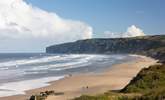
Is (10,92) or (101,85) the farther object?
(101,85)

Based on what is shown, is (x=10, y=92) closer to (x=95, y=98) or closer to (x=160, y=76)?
(x=160, y=76)

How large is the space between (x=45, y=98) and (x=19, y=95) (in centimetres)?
884

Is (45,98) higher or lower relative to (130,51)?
lower

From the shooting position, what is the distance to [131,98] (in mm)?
19656

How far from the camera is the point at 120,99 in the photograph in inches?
790

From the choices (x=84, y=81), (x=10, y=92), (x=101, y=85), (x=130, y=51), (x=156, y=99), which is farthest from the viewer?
(x=130, y=51)

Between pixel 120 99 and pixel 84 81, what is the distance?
28604 mm

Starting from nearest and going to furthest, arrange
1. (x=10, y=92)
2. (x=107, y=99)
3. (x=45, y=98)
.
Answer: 1. (x=107, y=99)
2. (x=45, y=98)
3. (x=10, y=92)

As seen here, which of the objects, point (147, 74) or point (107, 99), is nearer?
point (107, 99)

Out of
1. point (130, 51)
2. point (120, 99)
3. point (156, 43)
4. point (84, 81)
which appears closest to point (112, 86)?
point (84, 81)

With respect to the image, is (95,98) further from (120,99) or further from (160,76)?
A: (160,76)

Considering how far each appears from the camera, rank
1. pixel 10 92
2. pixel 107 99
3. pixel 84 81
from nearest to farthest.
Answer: pixel 107 99 → pixel 10 92 → pixel 84 81

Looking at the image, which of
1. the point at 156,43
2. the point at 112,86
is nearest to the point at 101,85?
the point at 112,86

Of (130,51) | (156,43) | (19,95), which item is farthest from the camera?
(130,51)
